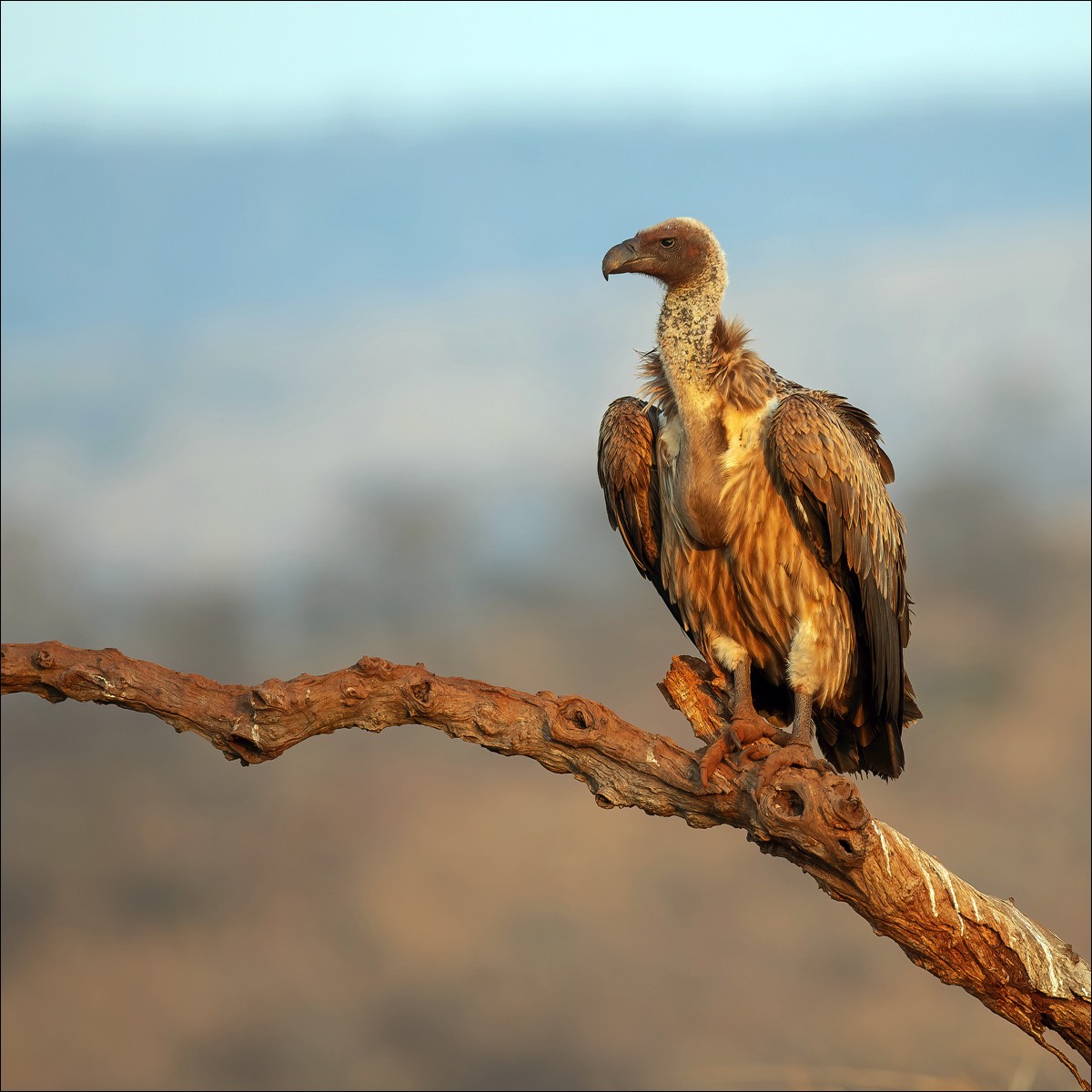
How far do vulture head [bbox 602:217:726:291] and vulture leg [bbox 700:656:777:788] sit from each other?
150cm

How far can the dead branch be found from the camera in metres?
3.97

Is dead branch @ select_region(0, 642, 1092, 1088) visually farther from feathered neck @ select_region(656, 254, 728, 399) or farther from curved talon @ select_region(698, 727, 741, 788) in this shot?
feathered neck @ select_region(656, 254, 728, 399)

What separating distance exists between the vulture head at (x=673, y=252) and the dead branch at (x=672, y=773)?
65.7 inches

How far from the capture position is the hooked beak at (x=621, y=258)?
483 cm

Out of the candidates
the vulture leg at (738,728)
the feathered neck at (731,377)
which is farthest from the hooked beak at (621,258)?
the vulture leg at (738,728)

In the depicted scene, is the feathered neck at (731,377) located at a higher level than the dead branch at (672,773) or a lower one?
higher

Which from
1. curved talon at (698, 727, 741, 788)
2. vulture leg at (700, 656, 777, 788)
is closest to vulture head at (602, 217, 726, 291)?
vulture leg at (700, 656, 777, 788)

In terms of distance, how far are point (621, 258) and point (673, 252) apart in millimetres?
204

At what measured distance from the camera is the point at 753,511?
16.2 feet

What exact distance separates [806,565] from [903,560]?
0.54 meters

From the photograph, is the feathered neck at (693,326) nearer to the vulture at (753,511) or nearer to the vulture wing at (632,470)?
the vulture at (753,511)

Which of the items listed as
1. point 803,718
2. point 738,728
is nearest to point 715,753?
point 738,728

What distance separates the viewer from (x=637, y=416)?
5172mm

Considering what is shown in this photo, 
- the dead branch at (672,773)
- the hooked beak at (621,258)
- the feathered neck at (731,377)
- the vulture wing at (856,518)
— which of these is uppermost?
the hooked beak at (621,258)
